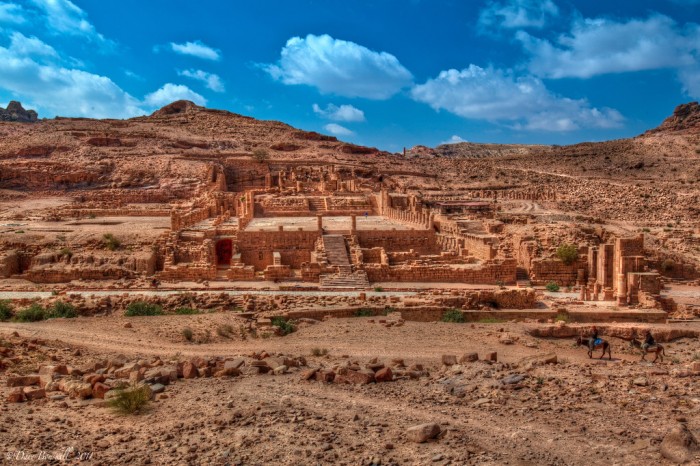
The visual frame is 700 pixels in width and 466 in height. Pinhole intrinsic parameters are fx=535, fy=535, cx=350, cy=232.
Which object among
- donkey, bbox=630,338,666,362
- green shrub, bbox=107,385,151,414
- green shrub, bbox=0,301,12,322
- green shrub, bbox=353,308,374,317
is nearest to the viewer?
green shrub, bbox=107,385,151,414

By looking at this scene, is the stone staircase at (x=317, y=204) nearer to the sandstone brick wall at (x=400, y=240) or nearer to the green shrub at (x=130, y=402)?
the sandstone brick wall at (x=400, y=240)

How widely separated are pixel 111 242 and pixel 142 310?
9322 mm

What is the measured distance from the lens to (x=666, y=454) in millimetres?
5062

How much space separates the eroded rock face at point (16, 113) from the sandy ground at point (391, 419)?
98.5 metres

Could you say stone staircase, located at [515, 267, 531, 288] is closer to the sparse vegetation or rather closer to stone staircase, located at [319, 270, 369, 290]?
the sparse vegetation

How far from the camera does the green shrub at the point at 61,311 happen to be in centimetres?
1388

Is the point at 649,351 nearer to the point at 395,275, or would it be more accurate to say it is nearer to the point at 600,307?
the point at 600,307

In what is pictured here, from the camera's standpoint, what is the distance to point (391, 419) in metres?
6.36

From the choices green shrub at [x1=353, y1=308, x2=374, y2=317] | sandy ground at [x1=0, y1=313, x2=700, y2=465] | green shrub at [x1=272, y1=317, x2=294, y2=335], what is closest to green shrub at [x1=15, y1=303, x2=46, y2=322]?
sandy ground at [x1=0, y1=313, x2=700, y2=465]

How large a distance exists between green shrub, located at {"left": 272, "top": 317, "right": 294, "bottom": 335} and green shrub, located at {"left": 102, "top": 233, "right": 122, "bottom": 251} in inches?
468

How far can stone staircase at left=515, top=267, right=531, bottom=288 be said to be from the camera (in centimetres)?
2078

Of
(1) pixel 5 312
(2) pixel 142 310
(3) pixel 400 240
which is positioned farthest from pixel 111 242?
(3) pixel 400 240

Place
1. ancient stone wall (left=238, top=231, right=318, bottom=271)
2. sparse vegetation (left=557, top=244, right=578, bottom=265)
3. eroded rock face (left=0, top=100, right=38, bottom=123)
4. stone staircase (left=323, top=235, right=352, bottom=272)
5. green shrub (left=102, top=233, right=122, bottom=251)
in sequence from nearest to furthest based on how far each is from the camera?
sparse vegetation (left=557, top=244, right=578, bottom=265) → stone staircase (left=323, top=235, right=352, bottom=272) → green shrub (left=102, top=233, right=122, bottom=251) → ancient stone wall (left=238, top=231, right=318, bottom=271) → eroded rock face (left=0, top=100, right=38, bottom=123)

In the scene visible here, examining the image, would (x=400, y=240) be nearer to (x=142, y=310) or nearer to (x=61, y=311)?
(x=142, y=310)
